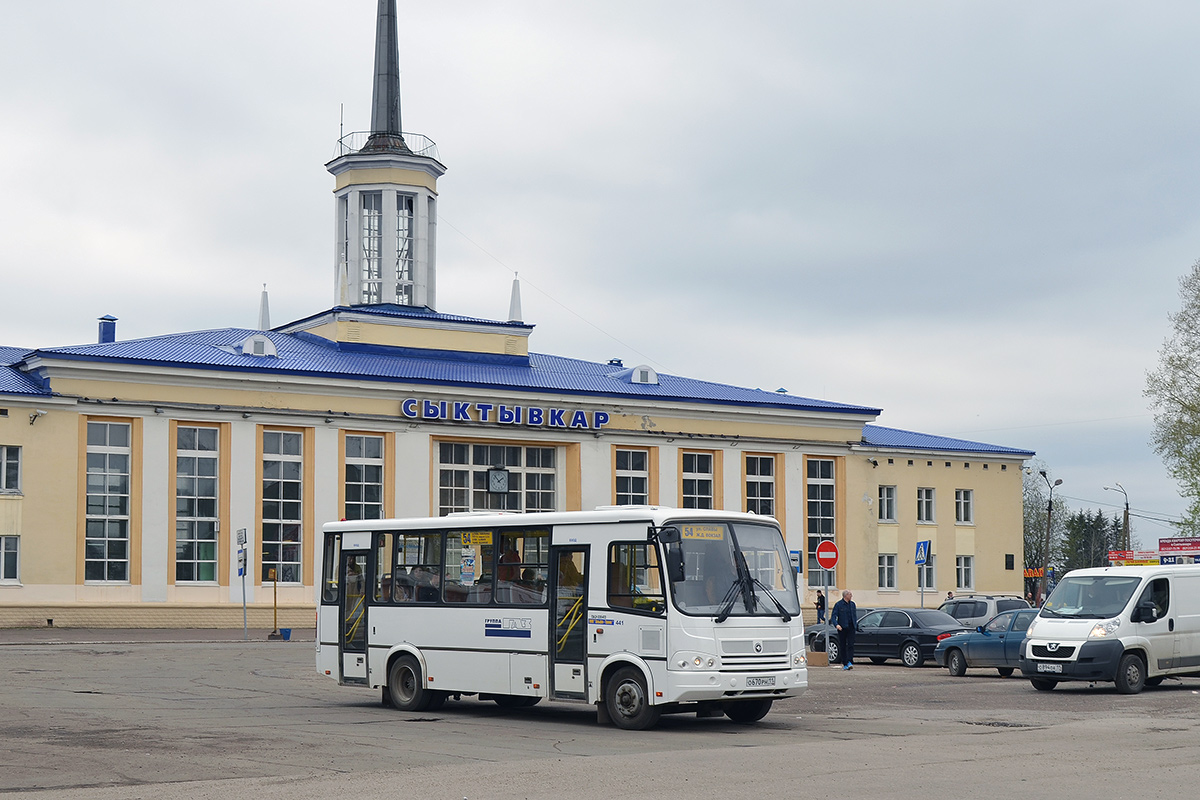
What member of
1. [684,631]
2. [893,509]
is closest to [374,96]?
[893,509]

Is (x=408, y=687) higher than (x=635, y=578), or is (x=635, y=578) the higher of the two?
(x=635, y=578)

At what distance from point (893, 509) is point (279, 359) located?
25846mm

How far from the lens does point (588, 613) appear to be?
17078 millimetres

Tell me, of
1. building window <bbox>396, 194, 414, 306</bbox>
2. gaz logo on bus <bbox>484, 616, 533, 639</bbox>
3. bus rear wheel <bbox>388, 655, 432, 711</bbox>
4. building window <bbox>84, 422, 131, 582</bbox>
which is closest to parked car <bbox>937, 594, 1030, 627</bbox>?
bus rear wheel <bbox>388, 655, 432, 711</bbox>

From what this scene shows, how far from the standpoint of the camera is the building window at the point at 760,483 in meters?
55.1

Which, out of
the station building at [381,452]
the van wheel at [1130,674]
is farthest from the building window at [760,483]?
the van wheel at [1130,674]

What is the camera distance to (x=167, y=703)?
64.0 feet

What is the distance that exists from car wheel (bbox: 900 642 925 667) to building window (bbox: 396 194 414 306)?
30.0 meters

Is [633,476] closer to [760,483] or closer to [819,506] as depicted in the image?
[760,483]

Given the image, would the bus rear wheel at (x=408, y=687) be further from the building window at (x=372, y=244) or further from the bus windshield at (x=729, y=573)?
the building window at (x=372, y=244)

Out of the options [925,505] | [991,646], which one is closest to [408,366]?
[925,505]

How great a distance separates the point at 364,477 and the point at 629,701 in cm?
3259

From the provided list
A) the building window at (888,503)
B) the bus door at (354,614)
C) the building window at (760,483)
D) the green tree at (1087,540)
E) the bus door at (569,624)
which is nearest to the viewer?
the bus door at (569,624)

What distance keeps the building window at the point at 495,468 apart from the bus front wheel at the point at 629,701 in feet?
107
